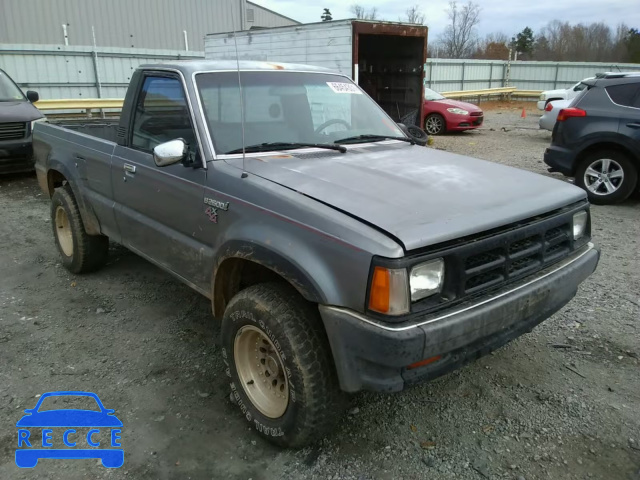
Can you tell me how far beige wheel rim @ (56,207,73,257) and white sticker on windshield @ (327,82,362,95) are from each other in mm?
2898

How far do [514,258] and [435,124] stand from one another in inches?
547

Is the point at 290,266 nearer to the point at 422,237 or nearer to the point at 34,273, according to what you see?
the point at 422,237

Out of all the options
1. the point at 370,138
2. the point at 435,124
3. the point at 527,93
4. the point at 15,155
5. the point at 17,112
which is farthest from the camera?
the point at 527,93

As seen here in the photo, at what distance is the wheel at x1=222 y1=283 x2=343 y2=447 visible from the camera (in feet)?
8.02

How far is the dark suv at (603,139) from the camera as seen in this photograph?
7.18 meters

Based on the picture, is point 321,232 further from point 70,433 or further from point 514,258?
point 70,433

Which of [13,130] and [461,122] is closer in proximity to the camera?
[13,130]

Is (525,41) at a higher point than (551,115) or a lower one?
higher

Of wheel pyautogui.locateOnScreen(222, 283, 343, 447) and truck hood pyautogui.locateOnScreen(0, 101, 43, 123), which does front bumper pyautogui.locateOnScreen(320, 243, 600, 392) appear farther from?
truck hood pyautogui.locateOnScreen(0, 101, 43, 123)

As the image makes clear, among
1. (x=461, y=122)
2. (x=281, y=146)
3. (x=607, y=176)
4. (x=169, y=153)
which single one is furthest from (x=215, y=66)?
(x=461, y=122)

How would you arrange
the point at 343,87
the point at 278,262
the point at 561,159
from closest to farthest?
the point at 278,262 → the point at 343,87 → the point at 561,159

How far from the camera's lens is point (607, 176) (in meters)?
7.41

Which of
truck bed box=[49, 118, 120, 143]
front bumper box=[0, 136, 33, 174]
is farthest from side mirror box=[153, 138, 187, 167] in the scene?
front bumper box=[0, 136, 33, 174]

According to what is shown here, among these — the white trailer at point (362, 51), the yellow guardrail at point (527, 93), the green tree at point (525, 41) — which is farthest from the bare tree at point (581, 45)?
the white trailer at point (362, 51)
